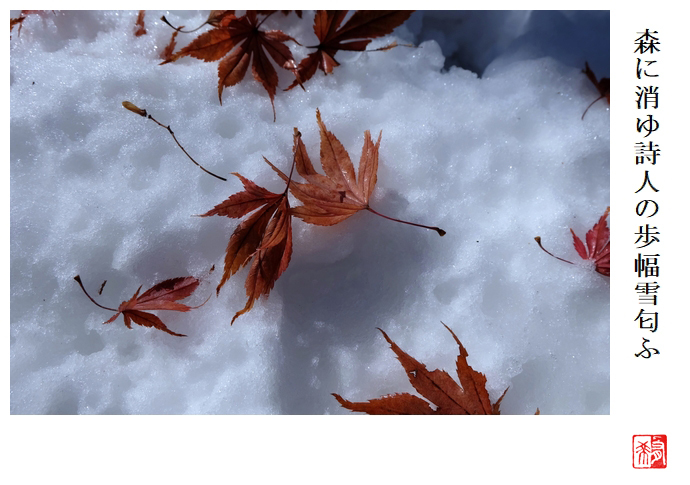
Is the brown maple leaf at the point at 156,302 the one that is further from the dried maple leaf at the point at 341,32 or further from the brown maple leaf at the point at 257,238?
the dried maple leaf at the point at 341,32

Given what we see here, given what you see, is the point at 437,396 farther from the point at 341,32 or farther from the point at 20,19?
the point at 20,19

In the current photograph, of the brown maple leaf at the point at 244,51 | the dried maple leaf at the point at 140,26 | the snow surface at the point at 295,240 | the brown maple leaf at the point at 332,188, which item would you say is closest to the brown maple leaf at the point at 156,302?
the snow surface at the point at 295,240

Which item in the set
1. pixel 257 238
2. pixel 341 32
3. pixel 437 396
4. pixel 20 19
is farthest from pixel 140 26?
pixel 437 396

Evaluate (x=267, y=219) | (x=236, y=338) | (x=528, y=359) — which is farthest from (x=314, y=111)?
(x=528, y=359)

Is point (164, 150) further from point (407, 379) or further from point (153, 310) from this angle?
point (407, 379)

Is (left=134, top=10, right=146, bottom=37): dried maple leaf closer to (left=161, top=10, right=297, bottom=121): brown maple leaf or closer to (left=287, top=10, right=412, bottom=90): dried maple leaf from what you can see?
(left=161, top=10, right=297, bottom=121): brown maple leaf
